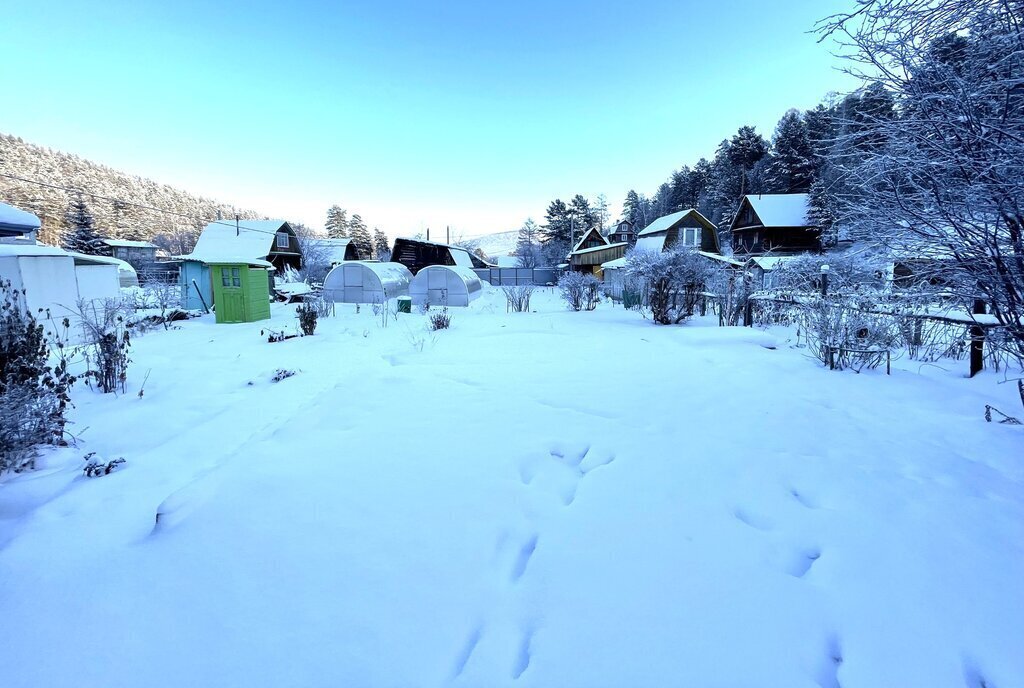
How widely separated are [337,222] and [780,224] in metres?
49.9

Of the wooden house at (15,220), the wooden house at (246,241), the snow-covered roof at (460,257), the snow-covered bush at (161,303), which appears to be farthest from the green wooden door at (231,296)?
the snow-covered roof at (460,257)

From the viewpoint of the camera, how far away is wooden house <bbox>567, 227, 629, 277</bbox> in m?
34.8

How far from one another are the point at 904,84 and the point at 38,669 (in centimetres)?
508

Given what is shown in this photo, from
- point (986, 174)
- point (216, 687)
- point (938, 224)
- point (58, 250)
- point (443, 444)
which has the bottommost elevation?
point (216, 687)

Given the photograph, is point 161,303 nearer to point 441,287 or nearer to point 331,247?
point 441,287

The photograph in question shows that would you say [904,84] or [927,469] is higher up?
[904,84]

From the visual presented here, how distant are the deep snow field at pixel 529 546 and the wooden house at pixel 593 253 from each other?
30165 millimetres

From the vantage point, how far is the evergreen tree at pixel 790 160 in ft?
103

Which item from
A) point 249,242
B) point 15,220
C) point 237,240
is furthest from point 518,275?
point 15,220

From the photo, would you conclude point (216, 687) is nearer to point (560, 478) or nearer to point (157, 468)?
point (560, 478)

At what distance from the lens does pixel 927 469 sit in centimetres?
285

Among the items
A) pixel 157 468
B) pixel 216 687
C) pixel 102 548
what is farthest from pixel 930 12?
pixel 157 468

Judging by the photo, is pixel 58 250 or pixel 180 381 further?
pixel 58 250

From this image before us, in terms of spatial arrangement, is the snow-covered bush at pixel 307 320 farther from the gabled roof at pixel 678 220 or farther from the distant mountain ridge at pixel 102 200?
the distant mountain ridge at pixel 102 200
